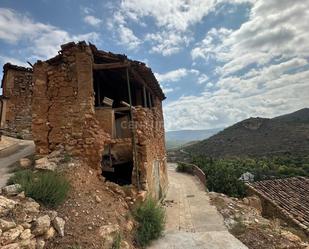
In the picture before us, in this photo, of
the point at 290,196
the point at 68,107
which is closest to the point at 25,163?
the point at 68,107

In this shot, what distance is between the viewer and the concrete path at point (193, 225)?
794 centimetres

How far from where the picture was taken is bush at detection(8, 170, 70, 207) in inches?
264

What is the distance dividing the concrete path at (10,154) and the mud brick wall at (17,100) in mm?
3351

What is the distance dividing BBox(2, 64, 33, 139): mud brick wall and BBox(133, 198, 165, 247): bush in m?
11.8

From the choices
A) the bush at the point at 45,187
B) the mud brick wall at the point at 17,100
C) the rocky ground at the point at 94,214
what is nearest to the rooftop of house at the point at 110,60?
the rocky ground at the point at 94,214

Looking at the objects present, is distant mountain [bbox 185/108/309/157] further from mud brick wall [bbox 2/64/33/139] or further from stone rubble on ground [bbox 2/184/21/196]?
stone rubble on ground [bbox 2/184/21/196]

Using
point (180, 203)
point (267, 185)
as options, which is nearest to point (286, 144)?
point (267, 185)

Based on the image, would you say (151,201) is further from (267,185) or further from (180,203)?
(267,185)

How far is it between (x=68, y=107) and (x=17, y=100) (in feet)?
33.8

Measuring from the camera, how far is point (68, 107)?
9398mm

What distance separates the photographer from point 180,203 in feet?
44.3

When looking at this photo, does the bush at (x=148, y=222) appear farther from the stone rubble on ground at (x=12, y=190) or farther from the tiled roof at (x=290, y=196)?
the tiled roof at (x=290, y=196)

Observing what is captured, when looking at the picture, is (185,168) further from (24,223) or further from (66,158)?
(24,223)

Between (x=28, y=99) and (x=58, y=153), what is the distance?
10651 millimetres
